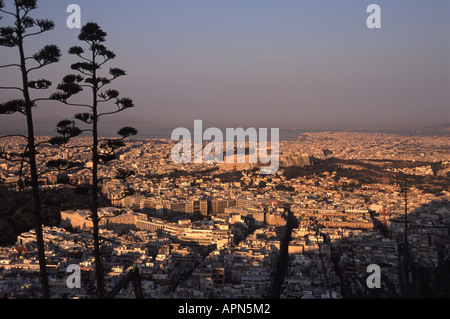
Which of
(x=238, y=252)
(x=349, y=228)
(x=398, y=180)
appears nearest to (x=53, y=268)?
(x=238, y=252)

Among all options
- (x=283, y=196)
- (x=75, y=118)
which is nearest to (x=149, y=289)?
(x=75, y=118)

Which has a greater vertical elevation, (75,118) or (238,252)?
(75,118)

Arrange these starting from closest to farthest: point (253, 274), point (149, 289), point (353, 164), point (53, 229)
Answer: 1. point (149, 289)
2. point (253, 274)
3. point (53, 229)
4. point (353, 164)

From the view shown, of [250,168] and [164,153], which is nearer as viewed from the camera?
[250,168]

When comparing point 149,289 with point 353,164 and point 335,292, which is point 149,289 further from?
point 353,164

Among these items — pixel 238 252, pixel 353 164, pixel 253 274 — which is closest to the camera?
pixel 253 274

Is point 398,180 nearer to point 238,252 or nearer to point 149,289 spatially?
point 238,252
